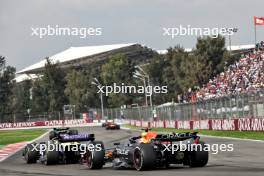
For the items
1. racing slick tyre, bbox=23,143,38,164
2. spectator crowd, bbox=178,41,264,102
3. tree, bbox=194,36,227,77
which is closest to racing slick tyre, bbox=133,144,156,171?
racing slick tyre, bbox=23,143,38,164

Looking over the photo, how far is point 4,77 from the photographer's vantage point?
12281cm

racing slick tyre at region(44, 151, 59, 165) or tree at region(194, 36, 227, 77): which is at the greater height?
tree at region(194, 36, 227, 77)

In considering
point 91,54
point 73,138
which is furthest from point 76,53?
point 73,138

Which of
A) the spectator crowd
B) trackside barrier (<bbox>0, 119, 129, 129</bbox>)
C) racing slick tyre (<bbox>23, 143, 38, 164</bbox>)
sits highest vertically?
the spectator crowd

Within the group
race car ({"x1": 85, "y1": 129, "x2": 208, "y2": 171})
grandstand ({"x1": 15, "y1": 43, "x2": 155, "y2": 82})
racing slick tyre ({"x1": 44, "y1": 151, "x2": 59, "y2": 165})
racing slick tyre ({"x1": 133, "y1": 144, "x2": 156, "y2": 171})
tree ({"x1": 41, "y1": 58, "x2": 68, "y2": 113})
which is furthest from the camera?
tree ({"x1": 41, "y1": 58, "x2": 68, "y2": 113})

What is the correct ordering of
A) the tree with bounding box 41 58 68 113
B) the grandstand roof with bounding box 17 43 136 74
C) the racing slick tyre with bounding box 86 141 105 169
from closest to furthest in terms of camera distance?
the racing slick tyre with bounding box 86 141 105 169
the tree with bounding box 41 58 68 113
the grandstand roof with bounding box 17 43 136 74

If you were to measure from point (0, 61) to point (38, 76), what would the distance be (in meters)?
12.7

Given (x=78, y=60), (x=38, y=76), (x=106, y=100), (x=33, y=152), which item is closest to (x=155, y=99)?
(x=106, y=100)

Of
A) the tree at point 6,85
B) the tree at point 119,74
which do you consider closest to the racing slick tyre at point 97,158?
the tree at point 119,74

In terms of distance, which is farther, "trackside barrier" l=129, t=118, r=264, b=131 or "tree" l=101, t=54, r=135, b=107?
"tree" l=101, t=54, r=135, b=107

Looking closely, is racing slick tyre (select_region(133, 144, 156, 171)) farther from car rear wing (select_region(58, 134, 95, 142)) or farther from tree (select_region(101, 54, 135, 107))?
tree (select_region(101, 54, 135, 107))

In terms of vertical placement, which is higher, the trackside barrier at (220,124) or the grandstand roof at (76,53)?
the grandstand roof at (76,53)

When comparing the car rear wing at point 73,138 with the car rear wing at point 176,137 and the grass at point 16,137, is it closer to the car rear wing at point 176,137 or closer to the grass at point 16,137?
the car rear wing at point 176,137

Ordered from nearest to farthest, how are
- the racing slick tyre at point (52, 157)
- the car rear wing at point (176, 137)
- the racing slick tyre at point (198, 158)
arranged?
the car rear wing at point (176, 137)
the racing slick tyre at point (198, 158)
the racing slick tyre at point (52, 157)
